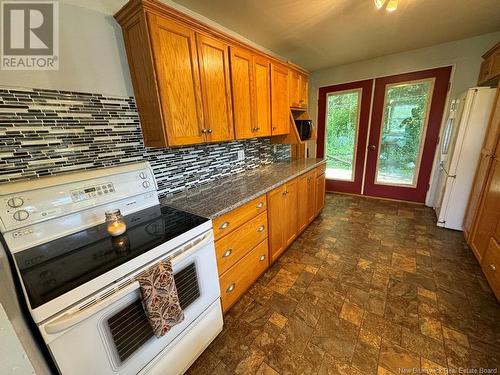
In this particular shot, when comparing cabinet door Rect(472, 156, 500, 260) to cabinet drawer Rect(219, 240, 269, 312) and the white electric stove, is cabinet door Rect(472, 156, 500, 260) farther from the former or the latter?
the white electric stove

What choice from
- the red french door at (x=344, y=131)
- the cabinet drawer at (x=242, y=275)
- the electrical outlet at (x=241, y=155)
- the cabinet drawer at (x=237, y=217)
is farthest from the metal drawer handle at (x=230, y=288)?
the red french door at (x=344, y=131)

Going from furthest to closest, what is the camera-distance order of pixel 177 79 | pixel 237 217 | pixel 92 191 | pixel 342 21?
pixel 342 21 → pixel 237 217 → pixel 177 79 → pixel 92 191

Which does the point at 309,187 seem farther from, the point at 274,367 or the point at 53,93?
the point at 53,93

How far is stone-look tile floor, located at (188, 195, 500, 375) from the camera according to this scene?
125 cm

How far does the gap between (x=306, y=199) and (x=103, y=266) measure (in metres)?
2.23

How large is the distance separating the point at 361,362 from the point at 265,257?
98 centimetres

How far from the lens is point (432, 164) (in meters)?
3.19

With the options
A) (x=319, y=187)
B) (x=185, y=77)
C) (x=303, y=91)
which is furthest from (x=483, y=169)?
(x=185, y=77)

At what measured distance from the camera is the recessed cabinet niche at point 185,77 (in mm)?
1236

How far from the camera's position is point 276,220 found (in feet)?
6.71

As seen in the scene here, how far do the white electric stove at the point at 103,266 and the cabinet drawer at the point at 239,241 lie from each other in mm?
133

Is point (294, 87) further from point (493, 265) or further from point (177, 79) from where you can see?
point (493, 265)

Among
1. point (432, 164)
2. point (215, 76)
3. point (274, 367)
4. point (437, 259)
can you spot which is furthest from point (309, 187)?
point (432, 164)

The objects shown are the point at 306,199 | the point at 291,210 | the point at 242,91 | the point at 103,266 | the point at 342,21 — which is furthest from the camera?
the point at 306,199
